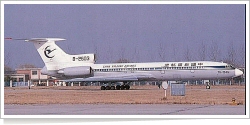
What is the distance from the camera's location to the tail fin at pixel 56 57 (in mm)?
49422

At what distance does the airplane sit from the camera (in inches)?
1876

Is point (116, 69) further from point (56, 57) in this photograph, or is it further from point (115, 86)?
point (56, 57)

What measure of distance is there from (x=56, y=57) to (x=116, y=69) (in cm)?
614

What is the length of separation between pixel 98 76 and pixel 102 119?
103 feet

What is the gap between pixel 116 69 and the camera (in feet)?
161

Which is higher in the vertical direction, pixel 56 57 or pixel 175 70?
pixel 56 57

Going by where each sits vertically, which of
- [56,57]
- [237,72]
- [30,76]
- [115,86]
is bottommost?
[115,86]

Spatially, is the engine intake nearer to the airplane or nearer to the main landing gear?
the airplane

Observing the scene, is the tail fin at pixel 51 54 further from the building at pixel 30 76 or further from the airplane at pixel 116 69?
the building at pixel 30 76

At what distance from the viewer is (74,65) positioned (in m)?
50.4

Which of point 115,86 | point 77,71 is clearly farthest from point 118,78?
point 77,71

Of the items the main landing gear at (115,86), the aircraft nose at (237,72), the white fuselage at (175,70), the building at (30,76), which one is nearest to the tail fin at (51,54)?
the white fuselage at (175,70)

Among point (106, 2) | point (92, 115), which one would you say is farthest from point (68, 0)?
point (92, 115)

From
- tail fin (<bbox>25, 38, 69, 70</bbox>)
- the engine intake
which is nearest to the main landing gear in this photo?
the engine intake
